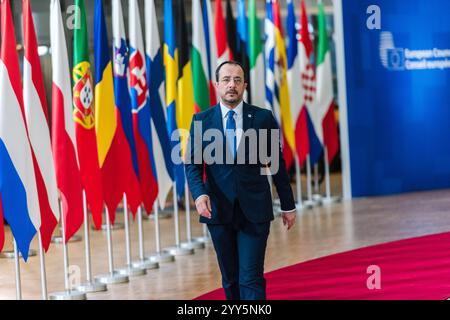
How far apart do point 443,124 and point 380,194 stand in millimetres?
1367

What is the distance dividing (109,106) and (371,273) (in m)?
2.52

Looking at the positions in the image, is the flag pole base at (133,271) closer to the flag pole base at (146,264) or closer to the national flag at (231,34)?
the flag pole base at (146,264)

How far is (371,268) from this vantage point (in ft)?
22.9

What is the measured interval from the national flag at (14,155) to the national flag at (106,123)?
1154mm

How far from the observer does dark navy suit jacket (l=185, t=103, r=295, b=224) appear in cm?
463

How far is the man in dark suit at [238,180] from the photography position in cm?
461

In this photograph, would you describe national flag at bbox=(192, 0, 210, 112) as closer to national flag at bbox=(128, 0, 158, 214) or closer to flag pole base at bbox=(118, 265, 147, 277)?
national flag at bbox=(128, 0, 158, 214)

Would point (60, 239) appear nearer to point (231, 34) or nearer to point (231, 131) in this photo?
point (231, 34)

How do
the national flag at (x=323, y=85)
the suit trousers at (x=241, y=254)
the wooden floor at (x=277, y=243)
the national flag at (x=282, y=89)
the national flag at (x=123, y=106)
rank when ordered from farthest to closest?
the national flag at (x=323, y=85), the national flag at (x=282, y=89), the national flag at (x=123, y=106), the wooden floor at (x=277, y=243), the suit trousers at (x=241, y=254)

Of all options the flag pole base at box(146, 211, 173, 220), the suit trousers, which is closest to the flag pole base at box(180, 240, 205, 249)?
the flag pole base at box(146, 211, 173, 220)

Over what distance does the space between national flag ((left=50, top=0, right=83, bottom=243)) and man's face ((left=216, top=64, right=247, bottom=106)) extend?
94.7 inches

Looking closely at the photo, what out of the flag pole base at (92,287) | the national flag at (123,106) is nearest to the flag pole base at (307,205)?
the national flag at (123,106)

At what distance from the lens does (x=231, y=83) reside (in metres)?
4.56

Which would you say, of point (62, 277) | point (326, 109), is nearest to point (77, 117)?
point (62, 277)
